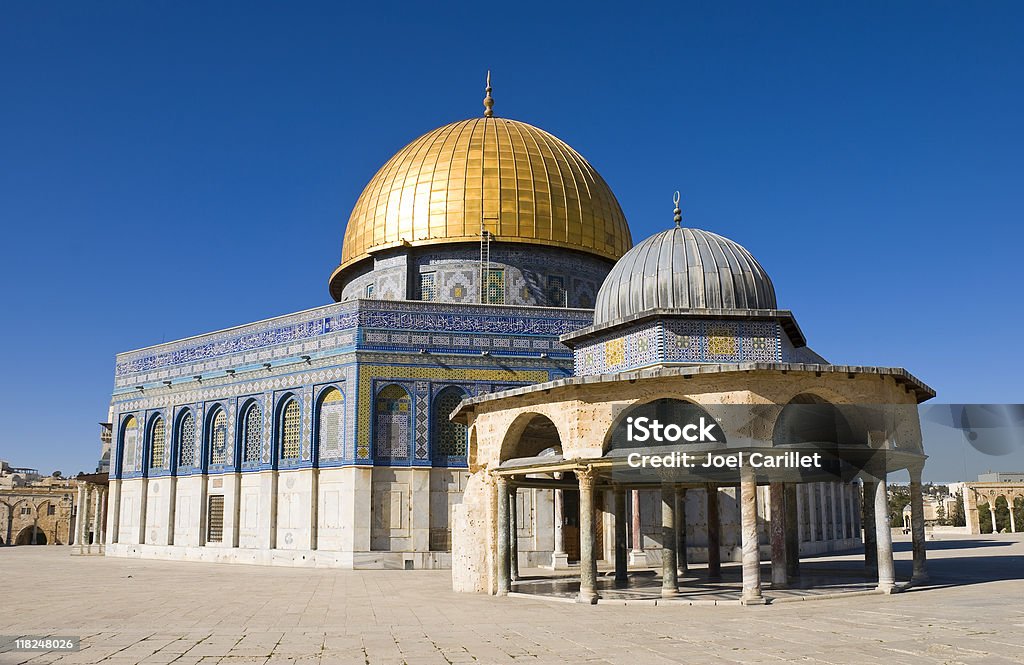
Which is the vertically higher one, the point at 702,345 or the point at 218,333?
the point at 218,333

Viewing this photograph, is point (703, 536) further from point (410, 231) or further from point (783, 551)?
point (410, 231)

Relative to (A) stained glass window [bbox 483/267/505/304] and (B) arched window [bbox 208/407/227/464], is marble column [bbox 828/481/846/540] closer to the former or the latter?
(A) stained glass window [bbox 483/267/505/304]

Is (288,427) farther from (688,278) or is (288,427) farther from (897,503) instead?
(897,503)

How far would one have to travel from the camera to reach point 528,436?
17.0 meters

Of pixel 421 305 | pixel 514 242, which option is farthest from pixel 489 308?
pixel 514 242

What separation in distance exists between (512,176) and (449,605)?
54.4 feet

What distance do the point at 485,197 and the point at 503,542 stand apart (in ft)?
46.8

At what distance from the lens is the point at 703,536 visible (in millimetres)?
22734

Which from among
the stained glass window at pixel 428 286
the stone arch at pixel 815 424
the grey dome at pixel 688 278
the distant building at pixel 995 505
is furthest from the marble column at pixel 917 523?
the distant building at pixel 995 505

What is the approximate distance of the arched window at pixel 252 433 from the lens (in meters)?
24.8

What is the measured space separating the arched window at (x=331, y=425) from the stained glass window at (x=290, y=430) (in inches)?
35.4

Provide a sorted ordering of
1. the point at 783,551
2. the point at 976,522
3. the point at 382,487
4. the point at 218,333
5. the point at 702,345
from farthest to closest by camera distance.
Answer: the point at 976,522
the point at 218,333
the point at 382,487
the point at 702,345
the point at 783,551

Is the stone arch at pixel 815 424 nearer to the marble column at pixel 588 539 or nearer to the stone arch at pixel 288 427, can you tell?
the marble column at pixel 588 539

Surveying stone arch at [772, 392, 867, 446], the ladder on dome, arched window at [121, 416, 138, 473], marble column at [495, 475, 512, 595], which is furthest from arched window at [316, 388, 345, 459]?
stone arch at [772, 392, 867, 446]
